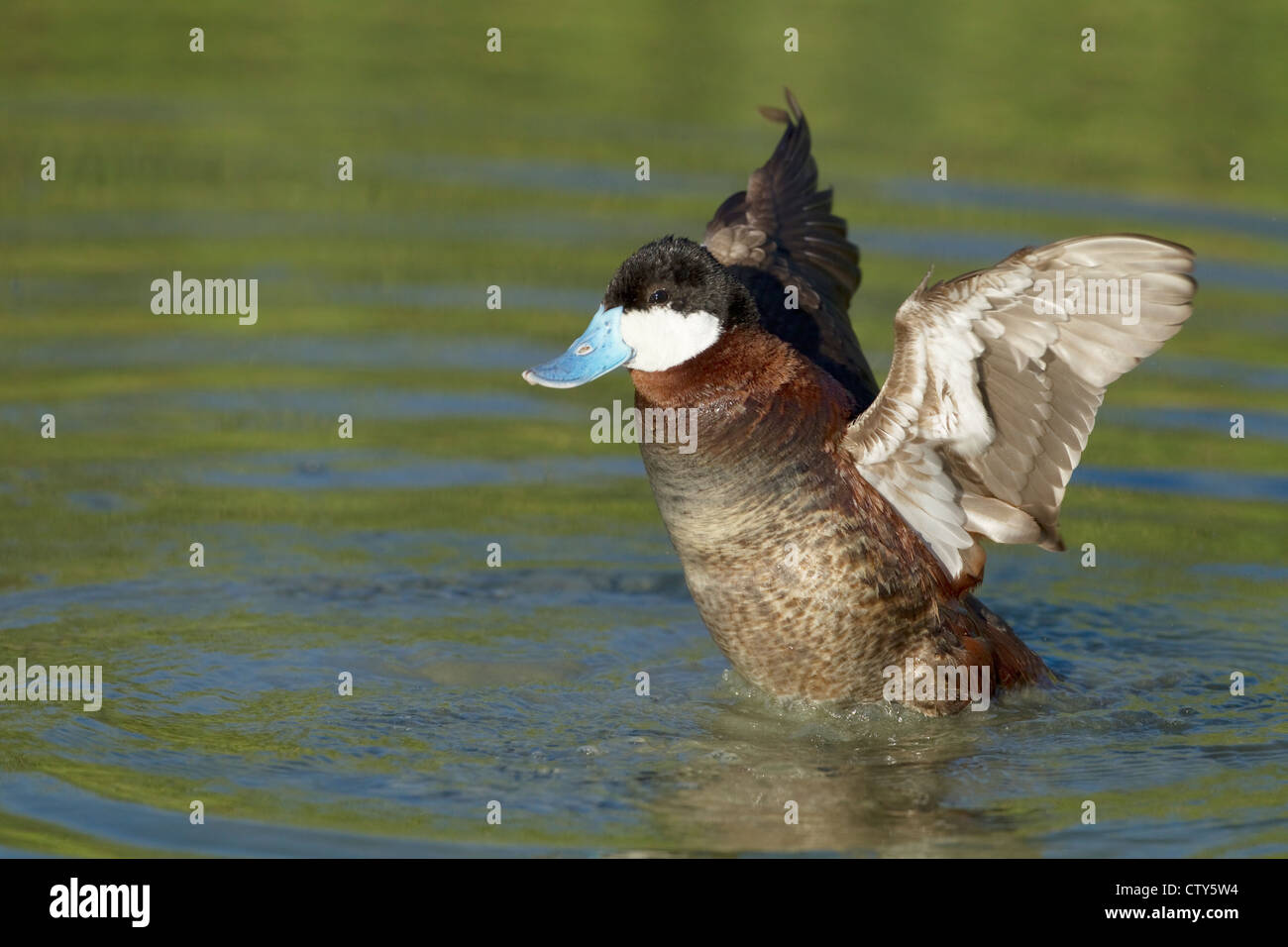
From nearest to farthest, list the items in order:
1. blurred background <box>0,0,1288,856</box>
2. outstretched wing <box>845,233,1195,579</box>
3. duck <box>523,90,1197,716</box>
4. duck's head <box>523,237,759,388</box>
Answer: outstretched wing <box>845,233,1195,579</box> < duck <box>523,90,1197,716</box> < blurred background <box>0,0,1288,856</box> < duck's head <box>523,237,759,388</box>

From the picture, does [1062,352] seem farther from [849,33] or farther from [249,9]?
[249,9]

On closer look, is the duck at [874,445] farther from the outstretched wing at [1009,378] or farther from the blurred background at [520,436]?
the blurred background at [520,436]

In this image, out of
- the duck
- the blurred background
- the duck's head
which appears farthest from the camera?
the duck's head

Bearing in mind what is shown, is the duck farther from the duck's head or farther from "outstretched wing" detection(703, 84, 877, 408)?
"outstretched wing" detection(703, 84, 877, 408)

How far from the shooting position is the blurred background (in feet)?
22.8

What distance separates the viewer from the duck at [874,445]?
21.9 feet

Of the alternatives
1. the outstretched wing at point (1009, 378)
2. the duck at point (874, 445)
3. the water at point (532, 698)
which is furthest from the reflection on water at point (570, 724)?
the outstretched wing at point (1009, 378)

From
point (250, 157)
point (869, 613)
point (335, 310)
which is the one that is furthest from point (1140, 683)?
point (250, 157)

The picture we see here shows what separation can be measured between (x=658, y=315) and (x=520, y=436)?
371cm

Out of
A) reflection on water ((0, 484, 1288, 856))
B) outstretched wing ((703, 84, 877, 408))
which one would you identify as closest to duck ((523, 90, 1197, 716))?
reflection on water ((0, 484, 1288, 856))

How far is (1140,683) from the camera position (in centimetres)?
817

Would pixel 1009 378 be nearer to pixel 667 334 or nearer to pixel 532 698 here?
pixel 667 334

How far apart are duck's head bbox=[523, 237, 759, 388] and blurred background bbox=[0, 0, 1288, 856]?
144 cm
